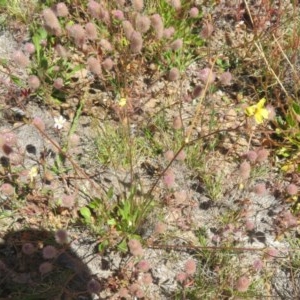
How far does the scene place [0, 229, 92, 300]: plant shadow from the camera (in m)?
1.84

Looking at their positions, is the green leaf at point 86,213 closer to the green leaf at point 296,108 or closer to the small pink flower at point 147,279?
the small pink flower at point 147,279

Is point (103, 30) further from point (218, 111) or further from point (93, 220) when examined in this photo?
point (93, 220)

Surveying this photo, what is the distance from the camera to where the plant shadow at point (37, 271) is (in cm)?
184

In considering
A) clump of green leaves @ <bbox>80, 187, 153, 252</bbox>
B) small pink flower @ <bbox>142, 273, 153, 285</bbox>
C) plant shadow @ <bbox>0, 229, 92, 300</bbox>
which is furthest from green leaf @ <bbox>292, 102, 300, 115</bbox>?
plant shadow @ <bbox>0, 229, 92, 300</bbox>

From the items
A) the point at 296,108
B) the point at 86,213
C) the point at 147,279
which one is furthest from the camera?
the point at 296,108

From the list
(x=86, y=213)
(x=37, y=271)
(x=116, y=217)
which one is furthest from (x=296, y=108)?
(x=37, y=271)

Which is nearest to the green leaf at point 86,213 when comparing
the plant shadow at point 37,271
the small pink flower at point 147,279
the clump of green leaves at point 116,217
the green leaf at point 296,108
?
the clump of green leaves at point 116,217

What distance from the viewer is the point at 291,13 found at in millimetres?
2805

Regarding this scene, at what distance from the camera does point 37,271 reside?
1924mm

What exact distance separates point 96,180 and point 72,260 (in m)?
0.43

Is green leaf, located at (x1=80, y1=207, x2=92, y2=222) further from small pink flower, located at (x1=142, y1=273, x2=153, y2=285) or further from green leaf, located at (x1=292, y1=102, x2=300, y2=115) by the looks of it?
green leaf, located at (x1=292, y1=102, x2=300, y2=115)

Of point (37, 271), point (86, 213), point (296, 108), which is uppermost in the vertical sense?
point (296, 108)

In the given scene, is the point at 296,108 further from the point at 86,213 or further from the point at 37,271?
the point at 37,271

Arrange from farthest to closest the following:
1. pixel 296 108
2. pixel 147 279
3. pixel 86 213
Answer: pixel 296 108 < pixel 86 213 < pixel 147 279
